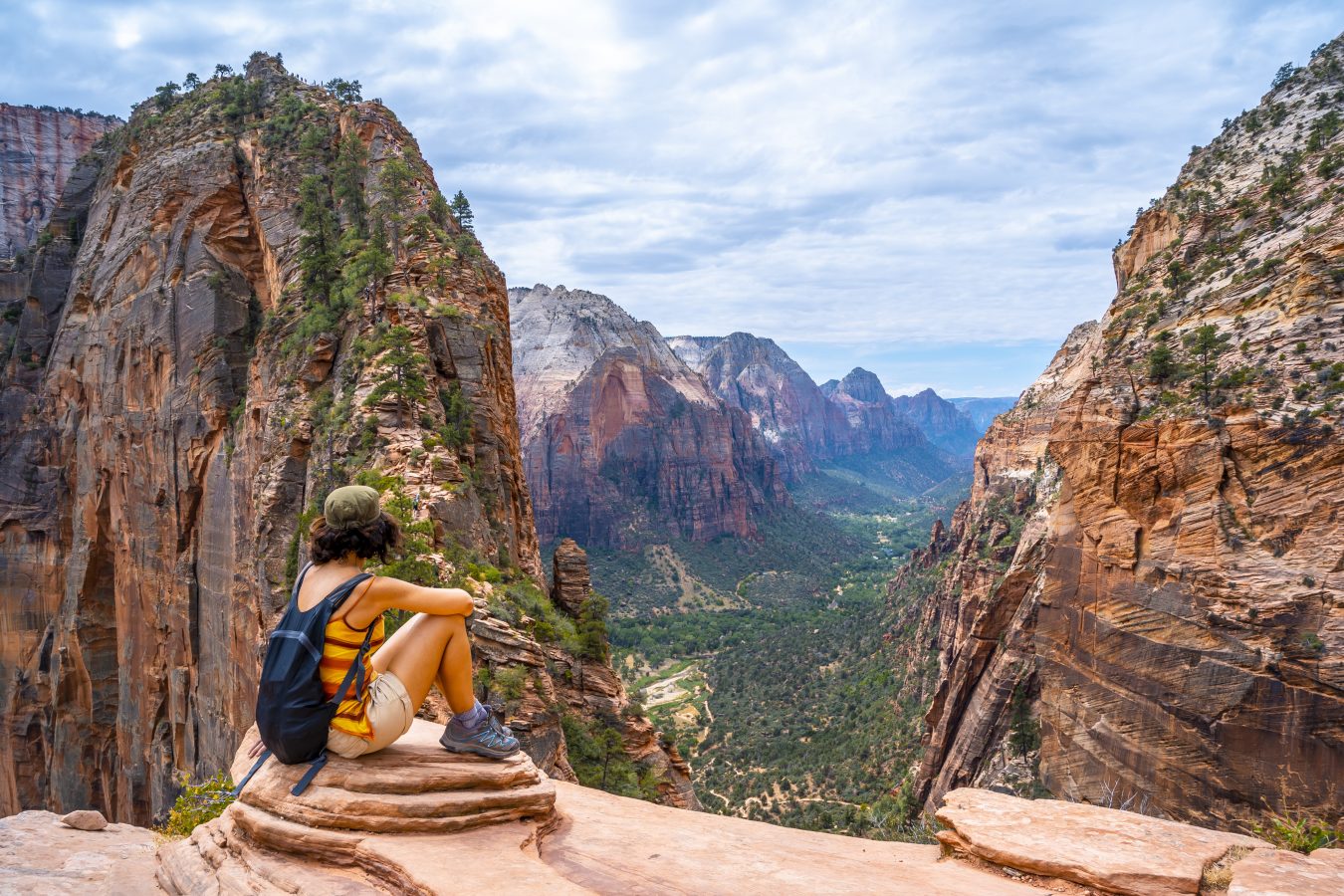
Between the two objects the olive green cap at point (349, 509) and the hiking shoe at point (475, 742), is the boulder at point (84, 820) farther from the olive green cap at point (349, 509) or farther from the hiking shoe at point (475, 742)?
the olive green cap at point (349, 509)

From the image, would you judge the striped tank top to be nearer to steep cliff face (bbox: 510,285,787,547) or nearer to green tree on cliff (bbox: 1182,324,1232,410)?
green tree on cliff (bbox: 1182,324,1232,410)

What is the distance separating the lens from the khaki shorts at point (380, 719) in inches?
256

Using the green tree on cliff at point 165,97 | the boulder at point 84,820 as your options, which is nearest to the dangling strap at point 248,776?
the boulder at point 84,820

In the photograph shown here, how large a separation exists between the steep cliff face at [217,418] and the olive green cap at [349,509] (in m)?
9.51

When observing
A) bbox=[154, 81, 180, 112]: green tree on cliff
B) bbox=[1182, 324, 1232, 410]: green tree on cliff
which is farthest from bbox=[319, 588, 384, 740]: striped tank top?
bbox=[154, 81, 180, 112]: green tree on cliff

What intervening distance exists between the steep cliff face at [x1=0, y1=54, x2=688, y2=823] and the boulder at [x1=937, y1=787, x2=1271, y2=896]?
967 cm

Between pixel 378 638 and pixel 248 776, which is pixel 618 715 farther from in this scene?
pixel 378 638

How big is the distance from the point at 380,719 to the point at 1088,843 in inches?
269

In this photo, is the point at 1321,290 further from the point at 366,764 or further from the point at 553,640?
the point at 366,764

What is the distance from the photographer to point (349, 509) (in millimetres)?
6250

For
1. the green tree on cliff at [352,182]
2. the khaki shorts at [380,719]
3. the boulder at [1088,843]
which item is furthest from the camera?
the green tree on cliff at [352,182]

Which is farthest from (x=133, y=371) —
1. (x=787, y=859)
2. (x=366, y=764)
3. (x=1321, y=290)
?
(x=1321, y=290)

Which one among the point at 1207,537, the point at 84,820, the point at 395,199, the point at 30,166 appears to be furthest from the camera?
the point at 30,166

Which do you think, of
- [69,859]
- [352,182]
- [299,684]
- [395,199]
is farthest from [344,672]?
[352,182]
